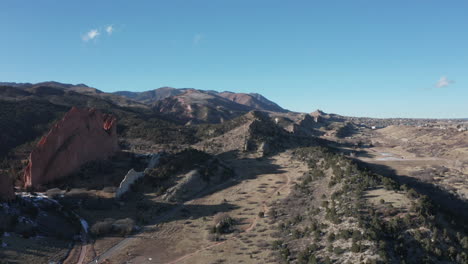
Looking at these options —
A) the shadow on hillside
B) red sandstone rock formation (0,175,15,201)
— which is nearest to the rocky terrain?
red sandstone rock formation (0,175,15,201)

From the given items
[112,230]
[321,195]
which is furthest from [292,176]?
[112,230]

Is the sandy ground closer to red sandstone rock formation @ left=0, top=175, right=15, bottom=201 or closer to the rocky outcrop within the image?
the rocky outcrop

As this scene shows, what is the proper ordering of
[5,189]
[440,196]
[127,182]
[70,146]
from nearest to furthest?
[5,189], [127,182], [70,146], [440,196]

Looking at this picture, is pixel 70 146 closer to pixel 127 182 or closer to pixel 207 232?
pixel 127 182

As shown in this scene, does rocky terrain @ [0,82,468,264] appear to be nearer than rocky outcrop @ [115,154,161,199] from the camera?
Yes

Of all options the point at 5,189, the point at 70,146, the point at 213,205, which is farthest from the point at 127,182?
the point at 5,189

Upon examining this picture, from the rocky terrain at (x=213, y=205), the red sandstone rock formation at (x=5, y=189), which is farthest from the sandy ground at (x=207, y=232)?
the red sandstone rock formation at (x=5, y=189)
